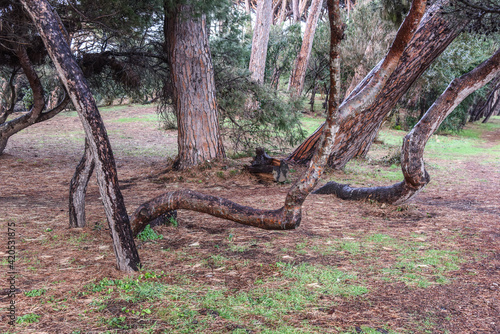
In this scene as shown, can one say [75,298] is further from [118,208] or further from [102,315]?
[118,208]

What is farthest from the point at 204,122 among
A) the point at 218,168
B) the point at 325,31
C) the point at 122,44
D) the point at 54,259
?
the point at 325,31

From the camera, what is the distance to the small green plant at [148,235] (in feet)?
14.7

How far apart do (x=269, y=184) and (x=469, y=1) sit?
14.7ft

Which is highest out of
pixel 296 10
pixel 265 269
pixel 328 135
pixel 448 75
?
pixel 296 10

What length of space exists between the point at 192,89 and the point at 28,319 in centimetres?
616

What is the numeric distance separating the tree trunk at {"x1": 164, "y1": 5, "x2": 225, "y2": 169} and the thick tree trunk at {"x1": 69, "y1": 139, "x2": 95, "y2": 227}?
12.8 feet

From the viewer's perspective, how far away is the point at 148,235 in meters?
4.54

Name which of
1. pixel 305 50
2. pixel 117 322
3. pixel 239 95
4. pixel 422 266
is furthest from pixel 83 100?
pixel 305 50

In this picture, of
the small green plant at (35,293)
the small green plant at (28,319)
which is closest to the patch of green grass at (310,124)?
the small green plant at (35,293)

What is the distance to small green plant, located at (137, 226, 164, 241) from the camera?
4.48 metres

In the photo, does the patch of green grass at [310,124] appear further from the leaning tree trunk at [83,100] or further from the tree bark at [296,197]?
the leaning tree trunk at [83,100]

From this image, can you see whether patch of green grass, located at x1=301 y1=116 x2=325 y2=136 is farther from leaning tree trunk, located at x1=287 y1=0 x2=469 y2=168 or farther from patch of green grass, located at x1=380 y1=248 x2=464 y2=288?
patch of green grass, located at x1=380 y1=248 x2=464 y2=288

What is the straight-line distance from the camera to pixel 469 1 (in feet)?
16.3

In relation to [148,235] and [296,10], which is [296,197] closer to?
[148,235]
